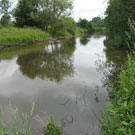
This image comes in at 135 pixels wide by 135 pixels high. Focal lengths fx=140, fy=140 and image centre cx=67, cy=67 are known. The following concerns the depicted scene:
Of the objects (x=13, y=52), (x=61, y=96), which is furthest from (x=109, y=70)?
(x=13, y=52)

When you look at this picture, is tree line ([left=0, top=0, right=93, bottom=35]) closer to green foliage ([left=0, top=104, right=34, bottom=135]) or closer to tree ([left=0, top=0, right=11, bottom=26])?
tree ([left=0, top=0, right=11, bottom=26])

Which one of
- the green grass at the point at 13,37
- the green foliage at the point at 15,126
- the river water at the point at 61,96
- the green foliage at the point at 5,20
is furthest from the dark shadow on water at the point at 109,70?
the green foliage at the point at 5,20

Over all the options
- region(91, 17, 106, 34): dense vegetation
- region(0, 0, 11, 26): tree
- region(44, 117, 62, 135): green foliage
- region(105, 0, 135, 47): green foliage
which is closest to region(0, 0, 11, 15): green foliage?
region(0, 0, 11, 26): tree

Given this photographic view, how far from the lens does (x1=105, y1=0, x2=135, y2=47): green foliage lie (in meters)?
9.84

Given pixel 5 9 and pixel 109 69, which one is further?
pixel 5 9

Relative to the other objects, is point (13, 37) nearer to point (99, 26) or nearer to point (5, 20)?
point (5, 20)

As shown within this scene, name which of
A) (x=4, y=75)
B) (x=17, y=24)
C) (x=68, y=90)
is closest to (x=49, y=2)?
(x=17, y=24)

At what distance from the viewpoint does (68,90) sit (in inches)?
167

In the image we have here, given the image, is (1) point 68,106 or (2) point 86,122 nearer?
(2) point 86,122

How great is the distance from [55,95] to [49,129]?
A: 4.99 feet

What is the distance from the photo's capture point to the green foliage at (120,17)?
9.84 meters

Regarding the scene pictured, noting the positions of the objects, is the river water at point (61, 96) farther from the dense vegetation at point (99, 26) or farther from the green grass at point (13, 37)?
the green grass at point (13, 37)

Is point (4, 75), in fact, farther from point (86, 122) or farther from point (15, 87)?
point (86, 122)

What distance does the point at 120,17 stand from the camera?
35.0 feet
